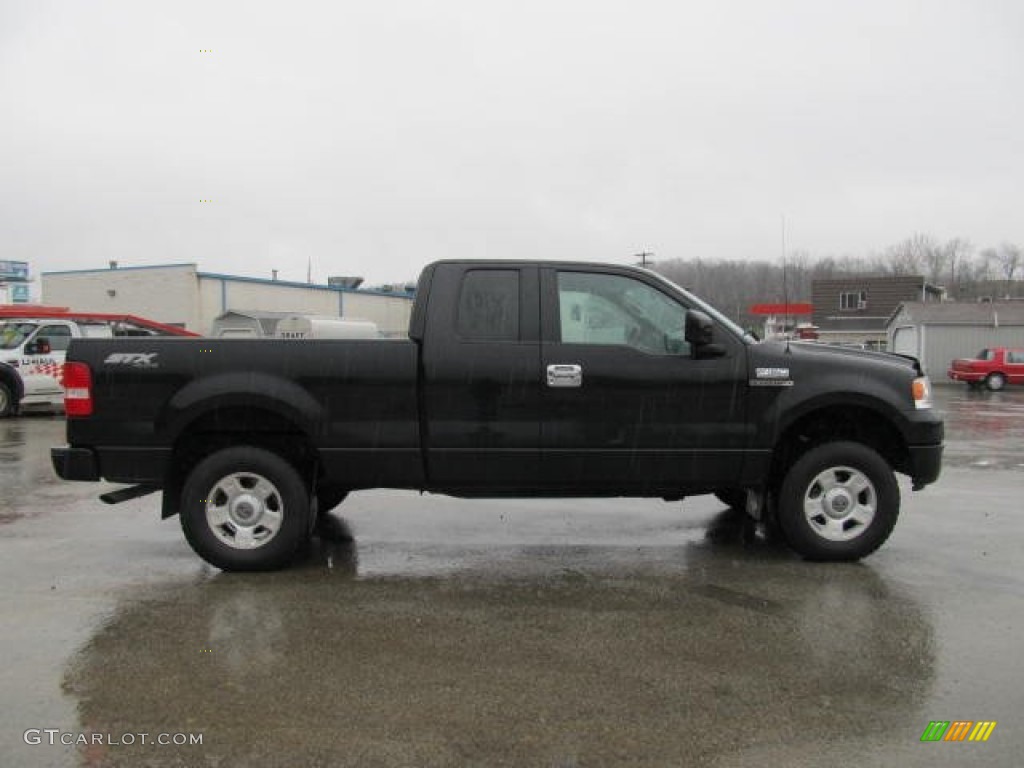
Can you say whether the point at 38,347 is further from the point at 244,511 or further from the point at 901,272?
the point at 901,272

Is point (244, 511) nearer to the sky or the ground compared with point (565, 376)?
nearer to the ground

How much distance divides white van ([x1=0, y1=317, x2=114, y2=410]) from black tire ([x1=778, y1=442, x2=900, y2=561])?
51.0 ft

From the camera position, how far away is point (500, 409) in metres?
5.28

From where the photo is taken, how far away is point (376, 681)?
147 inches

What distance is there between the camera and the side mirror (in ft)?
16.7

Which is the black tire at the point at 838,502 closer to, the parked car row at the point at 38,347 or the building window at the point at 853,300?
the parked car row at the point at 38,347

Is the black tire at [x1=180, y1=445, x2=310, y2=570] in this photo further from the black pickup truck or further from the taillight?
the taillight

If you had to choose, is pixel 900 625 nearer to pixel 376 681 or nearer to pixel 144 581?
pixel 376 681

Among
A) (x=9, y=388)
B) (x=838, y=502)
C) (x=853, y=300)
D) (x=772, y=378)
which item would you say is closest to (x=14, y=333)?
(x=9, y=388)

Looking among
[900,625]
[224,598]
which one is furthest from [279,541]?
[900,625]

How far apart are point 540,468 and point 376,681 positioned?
195 centimetres

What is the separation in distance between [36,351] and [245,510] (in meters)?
14.0

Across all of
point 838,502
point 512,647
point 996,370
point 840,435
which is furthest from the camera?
point 996,370

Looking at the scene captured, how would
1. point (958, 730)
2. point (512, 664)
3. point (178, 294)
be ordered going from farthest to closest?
point (178, 294)
point (512, 664)
point (958, 730)
